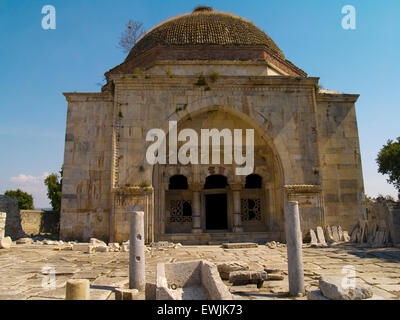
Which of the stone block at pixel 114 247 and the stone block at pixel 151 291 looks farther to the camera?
the stone block at pixel 114 247

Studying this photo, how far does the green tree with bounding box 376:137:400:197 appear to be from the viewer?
834 inches

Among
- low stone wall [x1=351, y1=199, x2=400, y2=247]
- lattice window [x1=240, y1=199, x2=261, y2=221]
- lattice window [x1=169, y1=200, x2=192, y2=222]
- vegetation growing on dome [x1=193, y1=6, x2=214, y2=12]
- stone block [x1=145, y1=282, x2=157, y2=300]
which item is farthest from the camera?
vegetation growing on dome [x1=193, y1=6, x2=214, y2=12]

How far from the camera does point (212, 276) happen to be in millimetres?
3773

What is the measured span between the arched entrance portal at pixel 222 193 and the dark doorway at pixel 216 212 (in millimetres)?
654

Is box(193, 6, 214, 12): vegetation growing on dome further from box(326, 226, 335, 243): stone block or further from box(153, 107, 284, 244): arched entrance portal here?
box(326, 226, 335, 243): stone block

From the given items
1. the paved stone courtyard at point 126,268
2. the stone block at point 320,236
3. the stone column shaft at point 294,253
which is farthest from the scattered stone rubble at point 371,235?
the stone column shaft at point 294,253

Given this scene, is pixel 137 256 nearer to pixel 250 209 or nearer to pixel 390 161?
pixel 250 209

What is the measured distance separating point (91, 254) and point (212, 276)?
5202 mm

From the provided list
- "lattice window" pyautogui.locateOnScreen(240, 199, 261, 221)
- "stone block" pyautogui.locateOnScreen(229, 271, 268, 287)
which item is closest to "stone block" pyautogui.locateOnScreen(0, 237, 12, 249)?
"stone block" pyautogui.locateOnScreen(229, 271, 268, 287)

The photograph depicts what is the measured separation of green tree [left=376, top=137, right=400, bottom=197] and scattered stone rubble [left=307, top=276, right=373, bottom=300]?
2147cm

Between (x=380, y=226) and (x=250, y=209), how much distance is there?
4.23 m

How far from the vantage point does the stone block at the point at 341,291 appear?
308cm

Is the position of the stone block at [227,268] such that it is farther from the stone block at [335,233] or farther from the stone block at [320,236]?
the stone block at [335,233]
